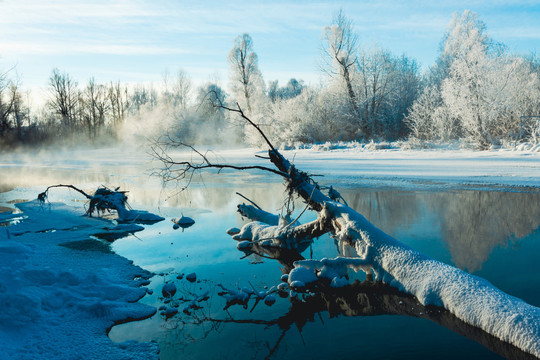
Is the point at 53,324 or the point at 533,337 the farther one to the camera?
the point at 53,324

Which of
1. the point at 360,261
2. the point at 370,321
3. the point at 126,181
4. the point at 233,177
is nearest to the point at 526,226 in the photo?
the point at 360,261

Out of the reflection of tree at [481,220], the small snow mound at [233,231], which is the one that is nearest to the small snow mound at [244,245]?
the small snow mound at [233,231]

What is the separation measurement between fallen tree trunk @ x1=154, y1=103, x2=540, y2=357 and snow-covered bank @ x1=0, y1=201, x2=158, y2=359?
2.18 metres

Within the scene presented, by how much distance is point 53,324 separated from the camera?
4238 mm

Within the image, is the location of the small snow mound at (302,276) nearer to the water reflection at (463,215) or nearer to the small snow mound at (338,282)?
the small snow mound at (338,282)

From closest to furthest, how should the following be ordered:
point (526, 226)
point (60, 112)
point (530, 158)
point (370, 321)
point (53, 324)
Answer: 1. point (53, 324)
2. point (370, 321)
3. point (526, 226)
4. point (530, 158)
5. point (60, 112)

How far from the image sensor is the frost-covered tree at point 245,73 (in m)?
41.6

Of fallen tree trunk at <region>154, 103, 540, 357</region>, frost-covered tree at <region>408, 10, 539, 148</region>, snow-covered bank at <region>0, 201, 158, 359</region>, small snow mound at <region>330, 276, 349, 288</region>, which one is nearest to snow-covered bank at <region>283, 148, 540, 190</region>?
frost-covered tree at <region>408, 10, 539, 148</region>

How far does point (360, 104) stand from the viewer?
33.1 metres

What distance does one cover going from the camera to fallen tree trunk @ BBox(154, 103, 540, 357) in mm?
4004

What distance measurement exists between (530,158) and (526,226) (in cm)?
1149

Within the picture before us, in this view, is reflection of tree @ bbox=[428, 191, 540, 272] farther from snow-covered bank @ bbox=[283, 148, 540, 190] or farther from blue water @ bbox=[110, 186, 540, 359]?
snow-covered bank @ bbox=[283, 148, 540, 190]

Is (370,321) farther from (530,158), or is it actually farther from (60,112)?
(60,112)

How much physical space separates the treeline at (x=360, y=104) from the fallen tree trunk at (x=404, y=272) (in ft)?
19.1
